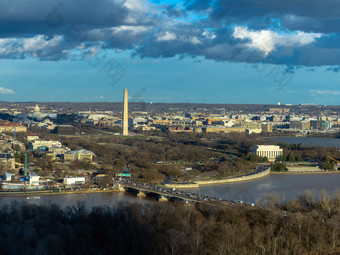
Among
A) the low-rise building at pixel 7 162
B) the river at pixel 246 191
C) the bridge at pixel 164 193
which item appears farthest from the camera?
the low-rise building at pixel 7 162

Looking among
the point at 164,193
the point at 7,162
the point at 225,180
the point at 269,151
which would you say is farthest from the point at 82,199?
the point at 269,151

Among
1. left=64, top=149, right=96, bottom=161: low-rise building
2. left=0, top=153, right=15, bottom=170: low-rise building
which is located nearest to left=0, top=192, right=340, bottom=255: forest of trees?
left=0, top=153, right=15, bottom=170: low-rise building

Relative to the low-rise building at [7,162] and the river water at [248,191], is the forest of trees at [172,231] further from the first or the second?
the low-rise building at [7,162]

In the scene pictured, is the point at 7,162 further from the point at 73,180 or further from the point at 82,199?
the point at 82,199

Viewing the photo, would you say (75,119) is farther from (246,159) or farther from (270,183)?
(270,183)

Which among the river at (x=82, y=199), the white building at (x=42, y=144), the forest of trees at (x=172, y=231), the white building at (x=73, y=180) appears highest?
the white building at (x=42, y=144)

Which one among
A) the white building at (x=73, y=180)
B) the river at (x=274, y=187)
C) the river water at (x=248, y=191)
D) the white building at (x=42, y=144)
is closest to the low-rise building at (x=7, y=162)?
the white building at (x=73, y=180)

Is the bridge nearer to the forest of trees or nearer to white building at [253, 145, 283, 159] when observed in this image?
the forest of trees

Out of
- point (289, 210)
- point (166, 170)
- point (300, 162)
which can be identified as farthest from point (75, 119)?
point (289, 210)
